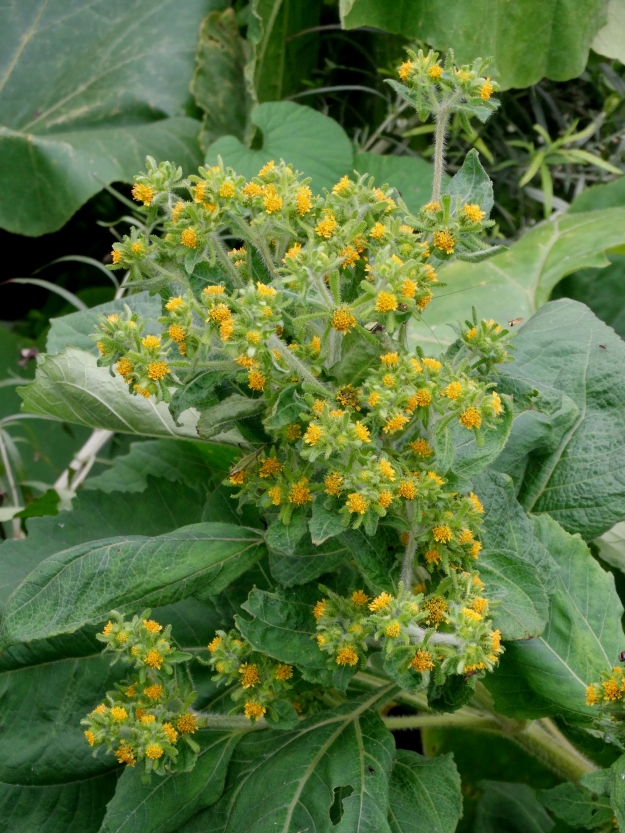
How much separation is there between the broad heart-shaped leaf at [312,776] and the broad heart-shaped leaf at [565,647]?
0.15 m

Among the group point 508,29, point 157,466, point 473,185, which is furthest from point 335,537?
point 508,29

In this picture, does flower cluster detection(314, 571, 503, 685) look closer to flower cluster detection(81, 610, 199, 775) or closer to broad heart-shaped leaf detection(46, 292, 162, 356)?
flower cluster detection(81, 610, 199, 775)

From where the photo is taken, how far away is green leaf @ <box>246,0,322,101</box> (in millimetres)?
1748

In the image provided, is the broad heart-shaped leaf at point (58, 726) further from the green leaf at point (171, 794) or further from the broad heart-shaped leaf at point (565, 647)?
the broad heart-shaped leaf at point (565, 647)

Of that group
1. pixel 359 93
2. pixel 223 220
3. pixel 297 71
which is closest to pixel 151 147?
pixel 297 71

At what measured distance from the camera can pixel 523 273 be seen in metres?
1.56

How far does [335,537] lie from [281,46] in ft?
4.50

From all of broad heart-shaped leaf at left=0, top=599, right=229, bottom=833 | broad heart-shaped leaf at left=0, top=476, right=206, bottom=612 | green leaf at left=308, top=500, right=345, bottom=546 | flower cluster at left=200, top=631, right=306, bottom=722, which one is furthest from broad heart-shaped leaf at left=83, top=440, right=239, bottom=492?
green leaf at left=308, top=500, right=345, bottom=546

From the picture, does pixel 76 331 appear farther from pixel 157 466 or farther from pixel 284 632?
pixel 284 632

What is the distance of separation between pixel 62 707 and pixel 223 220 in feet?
2.38

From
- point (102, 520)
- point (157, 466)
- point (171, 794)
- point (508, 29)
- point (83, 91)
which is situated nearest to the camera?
point (171, 794)

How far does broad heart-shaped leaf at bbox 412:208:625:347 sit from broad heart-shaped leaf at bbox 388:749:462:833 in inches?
29.2

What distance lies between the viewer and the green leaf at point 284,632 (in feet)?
2.82

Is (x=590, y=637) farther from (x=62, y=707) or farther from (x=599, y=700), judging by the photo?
(x=62, y=707)
